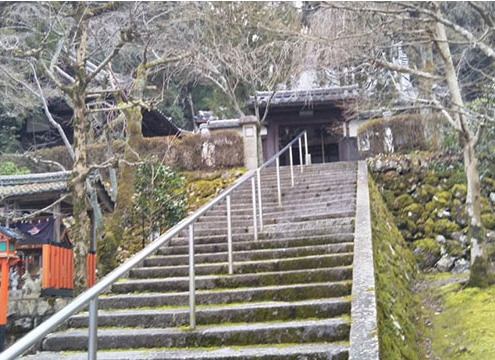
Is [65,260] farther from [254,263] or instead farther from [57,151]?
[57,151]

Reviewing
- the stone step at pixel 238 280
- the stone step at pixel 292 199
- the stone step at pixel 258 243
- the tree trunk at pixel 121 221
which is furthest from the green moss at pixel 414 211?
the stone step at pixel 238 280

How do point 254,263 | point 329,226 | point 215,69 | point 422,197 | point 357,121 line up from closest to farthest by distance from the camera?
point 254,263 < point 329,226 < point 422,197 < point 215,69 < point 357,121

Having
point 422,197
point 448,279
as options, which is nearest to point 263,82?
point 422,197

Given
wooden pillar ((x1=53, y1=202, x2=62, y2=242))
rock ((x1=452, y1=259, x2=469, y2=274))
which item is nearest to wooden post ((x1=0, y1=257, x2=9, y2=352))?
wooden pillar ((x1=53, y1=202, x2=62, y2=242))

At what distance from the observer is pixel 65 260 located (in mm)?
9984

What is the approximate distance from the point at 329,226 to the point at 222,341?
10.2ft

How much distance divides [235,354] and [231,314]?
2.49ft

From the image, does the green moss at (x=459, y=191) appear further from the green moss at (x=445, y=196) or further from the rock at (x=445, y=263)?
the rock at (x=445, y=263)

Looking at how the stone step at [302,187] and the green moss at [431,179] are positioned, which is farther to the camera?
the green moss at [431,179]

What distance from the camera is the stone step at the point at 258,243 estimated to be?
6.05m

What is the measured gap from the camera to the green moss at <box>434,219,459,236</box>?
33.1 ft

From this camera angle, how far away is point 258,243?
627 cm

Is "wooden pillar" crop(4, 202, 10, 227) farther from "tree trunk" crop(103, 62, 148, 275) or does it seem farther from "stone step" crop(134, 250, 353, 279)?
"stone step" crop(134, 250, 353, 279)

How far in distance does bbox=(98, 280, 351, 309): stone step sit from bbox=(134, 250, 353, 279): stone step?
1.31 feet
